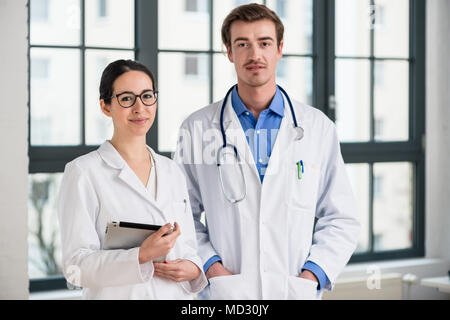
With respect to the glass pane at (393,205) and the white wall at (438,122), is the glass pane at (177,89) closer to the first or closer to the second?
the glass pane at (393,205)

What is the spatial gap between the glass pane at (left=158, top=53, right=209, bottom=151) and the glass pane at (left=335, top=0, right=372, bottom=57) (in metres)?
0.90

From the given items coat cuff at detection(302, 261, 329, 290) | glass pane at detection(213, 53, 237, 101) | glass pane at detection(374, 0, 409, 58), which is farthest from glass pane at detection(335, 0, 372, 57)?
coat cuff at detection(302, 261, 329, 290)

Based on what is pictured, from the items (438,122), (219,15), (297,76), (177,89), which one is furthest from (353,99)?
(177,89)

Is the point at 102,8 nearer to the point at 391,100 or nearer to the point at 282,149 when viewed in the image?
the point at 282,149

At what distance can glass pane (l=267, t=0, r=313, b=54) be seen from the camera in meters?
3.41

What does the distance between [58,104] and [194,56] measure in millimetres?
774

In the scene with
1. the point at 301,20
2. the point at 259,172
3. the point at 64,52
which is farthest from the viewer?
the point at 301,20

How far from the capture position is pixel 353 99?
3.63m

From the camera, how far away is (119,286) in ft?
4.39

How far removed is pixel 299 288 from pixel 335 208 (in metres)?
0.28

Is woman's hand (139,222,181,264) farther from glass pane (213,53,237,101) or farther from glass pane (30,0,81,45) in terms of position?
glass pane (213,53,237,101)
